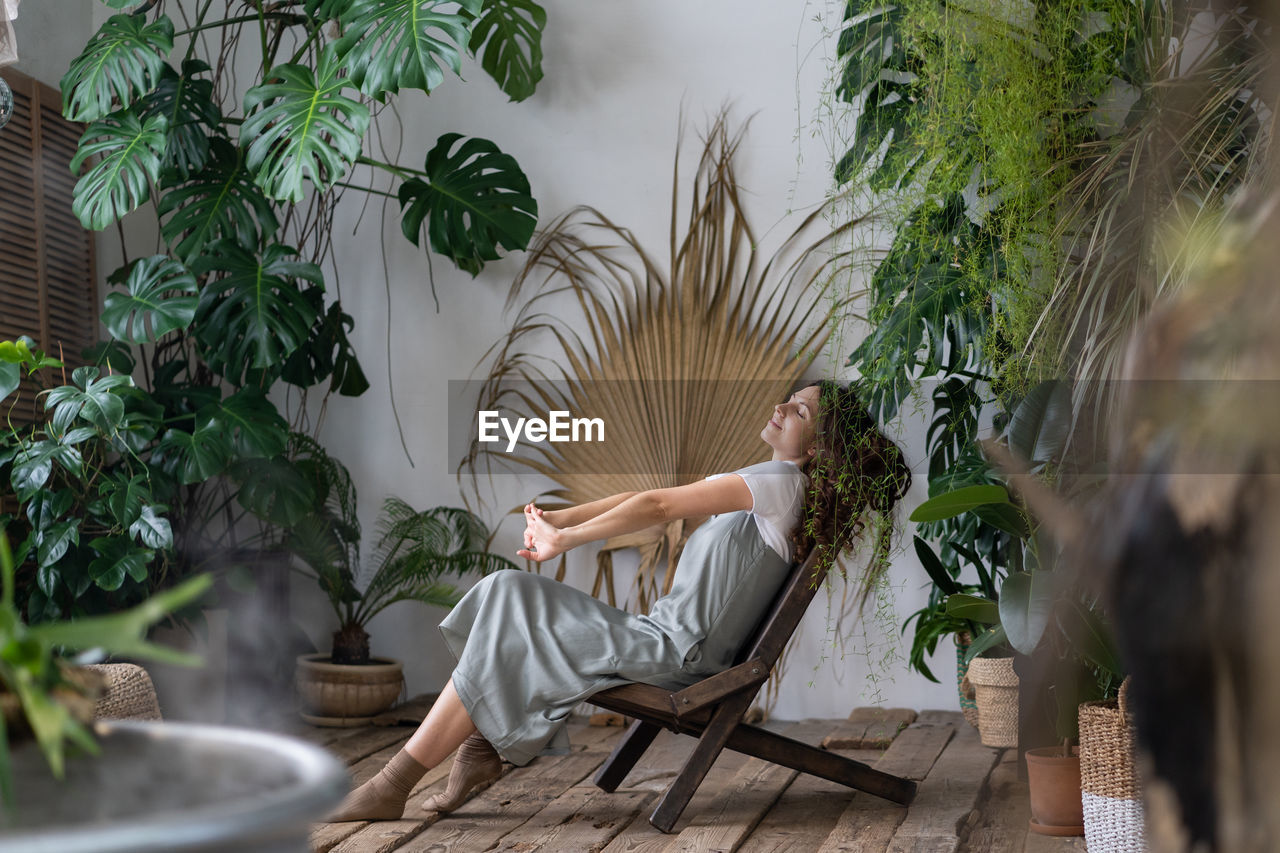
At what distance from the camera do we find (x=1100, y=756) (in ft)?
6.86

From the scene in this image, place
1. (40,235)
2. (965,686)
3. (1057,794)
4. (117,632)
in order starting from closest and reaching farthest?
(117,632) < (1057,794) < (965,686) < (40,235)

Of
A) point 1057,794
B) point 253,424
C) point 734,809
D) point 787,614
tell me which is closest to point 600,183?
point 253,424

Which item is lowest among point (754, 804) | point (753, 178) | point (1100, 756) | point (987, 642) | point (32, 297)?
point (754, 804)

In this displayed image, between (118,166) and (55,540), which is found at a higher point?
(118,166)

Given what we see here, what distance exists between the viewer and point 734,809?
8.55 ft

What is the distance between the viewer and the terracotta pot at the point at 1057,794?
2340 millimetres

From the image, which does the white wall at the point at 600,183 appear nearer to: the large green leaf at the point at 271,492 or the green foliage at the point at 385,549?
the green foliage at the point at 385,549

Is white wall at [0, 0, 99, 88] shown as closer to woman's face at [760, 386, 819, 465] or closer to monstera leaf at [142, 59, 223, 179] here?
monstera leaf at [142, 59, 223, 179]

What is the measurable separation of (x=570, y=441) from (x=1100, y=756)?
86.7 inches

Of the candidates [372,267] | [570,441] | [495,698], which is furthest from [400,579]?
[495,698]

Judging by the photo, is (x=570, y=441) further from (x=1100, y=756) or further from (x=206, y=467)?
(x=1100, y=756)

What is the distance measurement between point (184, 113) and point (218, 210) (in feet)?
1.01

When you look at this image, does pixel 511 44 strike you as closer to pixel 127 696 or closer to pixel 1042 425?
pixel 1042 425

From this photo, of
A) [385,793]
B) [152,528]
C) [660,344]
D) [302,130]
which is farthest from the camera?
[660,344]
